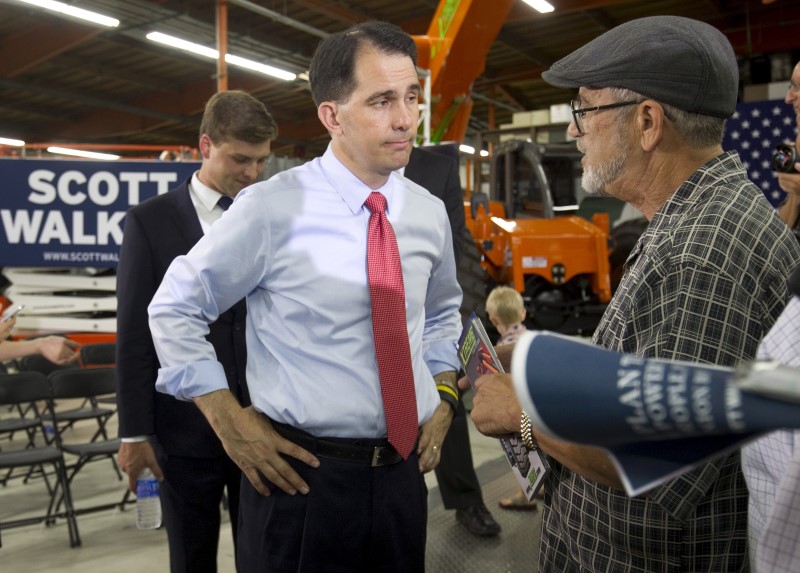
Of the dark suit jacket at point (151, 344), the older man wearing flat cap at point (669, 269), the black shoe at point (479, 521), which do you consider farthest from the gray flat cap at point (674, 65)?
the black shoe at point (479, 521)

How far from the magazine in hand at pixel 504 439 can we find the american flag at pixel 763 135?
868cm

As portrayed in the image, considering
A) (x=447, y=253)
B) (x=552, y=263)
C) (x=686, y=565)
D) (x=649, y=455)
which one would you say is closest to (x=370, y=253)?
(x=447, y=253)

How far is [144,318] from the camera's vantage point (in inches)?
86.4

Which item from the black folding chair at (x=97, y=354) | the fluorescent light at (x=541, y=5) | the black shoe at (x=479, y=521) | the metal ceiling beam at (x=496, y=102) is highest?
the metal ceiling beam at (x=496, y=102)

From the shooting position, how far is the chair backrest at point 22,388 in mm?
4676

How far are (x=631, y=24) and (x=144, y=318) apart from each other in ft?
5.11

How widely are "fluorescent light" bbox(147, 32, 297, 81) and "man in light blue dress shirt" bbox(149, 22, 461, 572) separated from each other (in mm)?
11575

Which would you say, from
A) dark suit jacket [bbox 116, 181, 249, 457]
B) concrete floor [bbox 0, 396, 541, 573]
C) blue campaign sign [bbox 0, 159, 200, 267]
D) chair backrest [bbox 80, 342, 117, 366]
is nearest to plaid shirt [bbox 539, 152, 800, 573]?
dark suit jacket [bbox 116, 181, 249, 457]

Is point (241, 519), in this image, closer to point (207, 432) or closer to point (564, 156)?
point (207, 432)

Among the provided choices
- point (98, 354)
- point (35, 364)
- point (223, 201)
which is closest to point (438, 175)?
point (223, 201)

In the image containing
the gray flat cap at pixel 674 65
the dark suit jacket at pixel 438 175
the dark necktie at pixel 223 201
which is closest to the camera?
the gray flat cap at pixel 674 65

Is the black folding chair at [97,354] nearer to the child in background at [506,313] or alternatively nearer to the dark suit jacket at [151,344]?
the child in background at [506,313]

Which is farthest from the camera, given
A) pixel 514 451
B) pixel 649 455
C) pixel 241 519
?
pixel 241 519

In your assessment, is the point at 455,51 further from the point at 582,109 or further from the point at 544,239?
the point at 582,109
